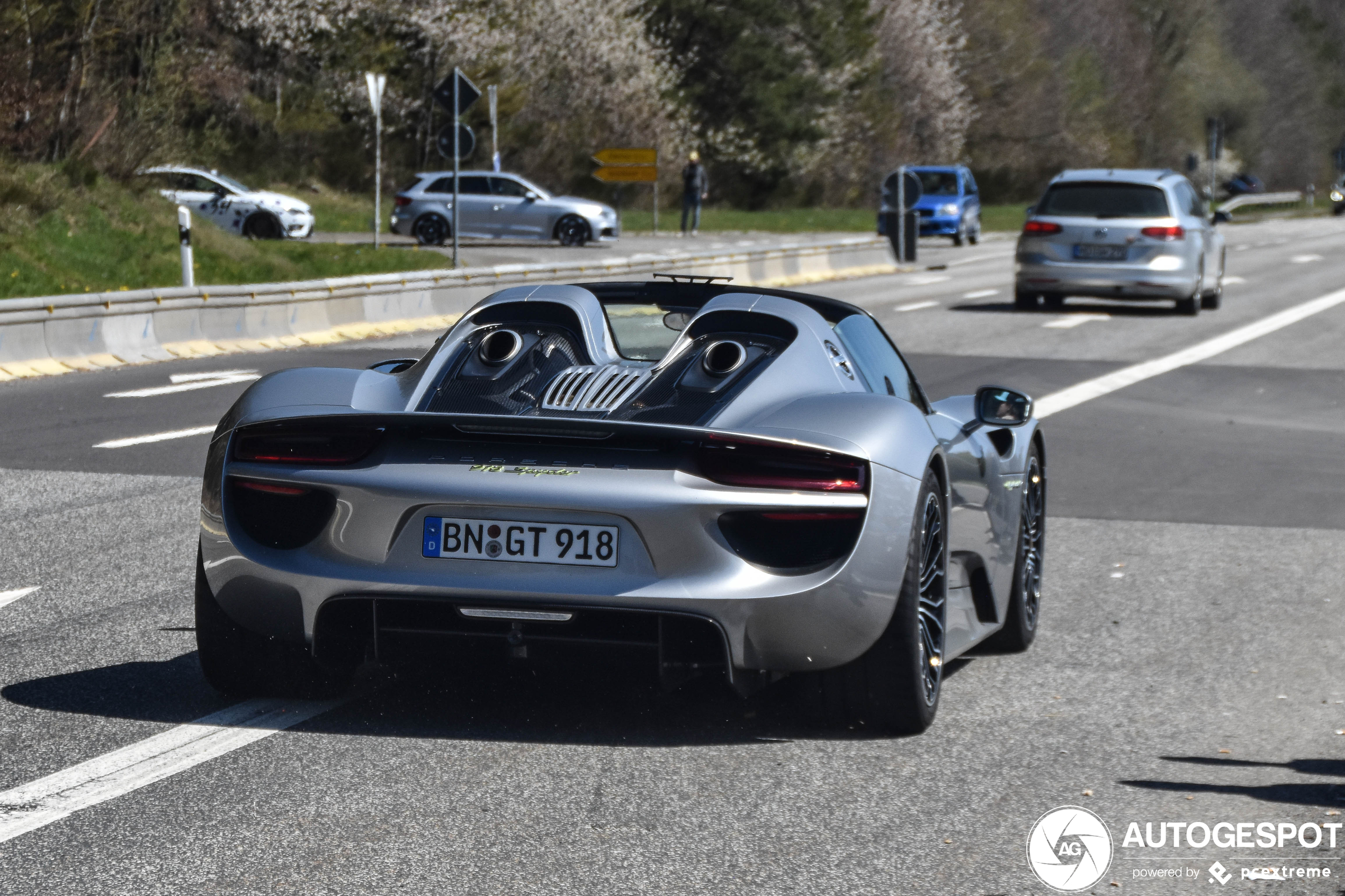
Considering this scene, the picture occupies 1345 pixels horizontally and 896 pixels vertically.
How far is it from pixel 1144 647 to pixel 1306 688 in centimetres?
68

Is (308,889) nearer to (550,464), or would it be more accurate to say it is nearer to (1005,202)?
(550,464)

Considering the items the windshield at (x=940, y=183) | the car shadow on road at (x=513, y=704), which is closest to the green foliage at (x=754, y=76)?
the windshield at (x=940, y=183)

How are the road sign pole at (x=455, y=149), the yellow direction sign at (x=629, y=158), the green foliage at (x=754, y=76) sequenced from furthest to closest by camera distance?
the green foliage at (x=754, y=76) < the yellow direction sign at (x=629, y=158) < the road sign pole at (x=455, y=149)

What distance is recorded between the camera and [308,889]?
3943 millimetres

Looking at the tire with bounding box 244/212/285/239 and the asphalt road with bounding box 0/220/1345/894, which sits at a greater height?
the asphalt road with bounding box 0/220/1345/894

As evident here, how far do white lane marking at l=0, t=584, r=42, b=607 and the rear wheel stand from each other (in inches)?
1197

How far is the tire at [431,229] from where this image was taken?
37031mm

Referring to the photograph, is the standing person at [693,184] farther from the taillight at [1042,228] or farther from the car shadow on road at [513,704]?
the car shadow on road at [513,704]

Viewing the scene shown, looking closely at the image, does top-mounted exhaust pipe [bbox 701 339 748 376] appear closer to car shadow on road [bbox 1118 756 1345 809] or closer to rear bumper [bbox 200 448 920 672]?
rear bumper [bbox 200 448 920 672]

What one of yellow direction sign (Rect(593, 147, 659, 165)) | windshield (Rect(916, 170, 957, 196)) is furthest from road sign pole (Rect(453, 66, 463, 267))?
windshield (Rect(916, 170, 957, 196))

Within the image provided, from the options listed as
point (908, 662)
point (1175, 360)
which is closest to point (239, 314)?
point (1175, 360)

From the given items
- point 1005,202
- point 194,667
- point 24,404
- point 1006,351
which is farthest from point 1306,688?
point 1005,202

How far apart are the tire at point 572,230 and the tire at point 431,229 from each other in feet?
6.52

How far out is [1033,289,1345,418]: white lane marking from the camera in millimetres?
15609
